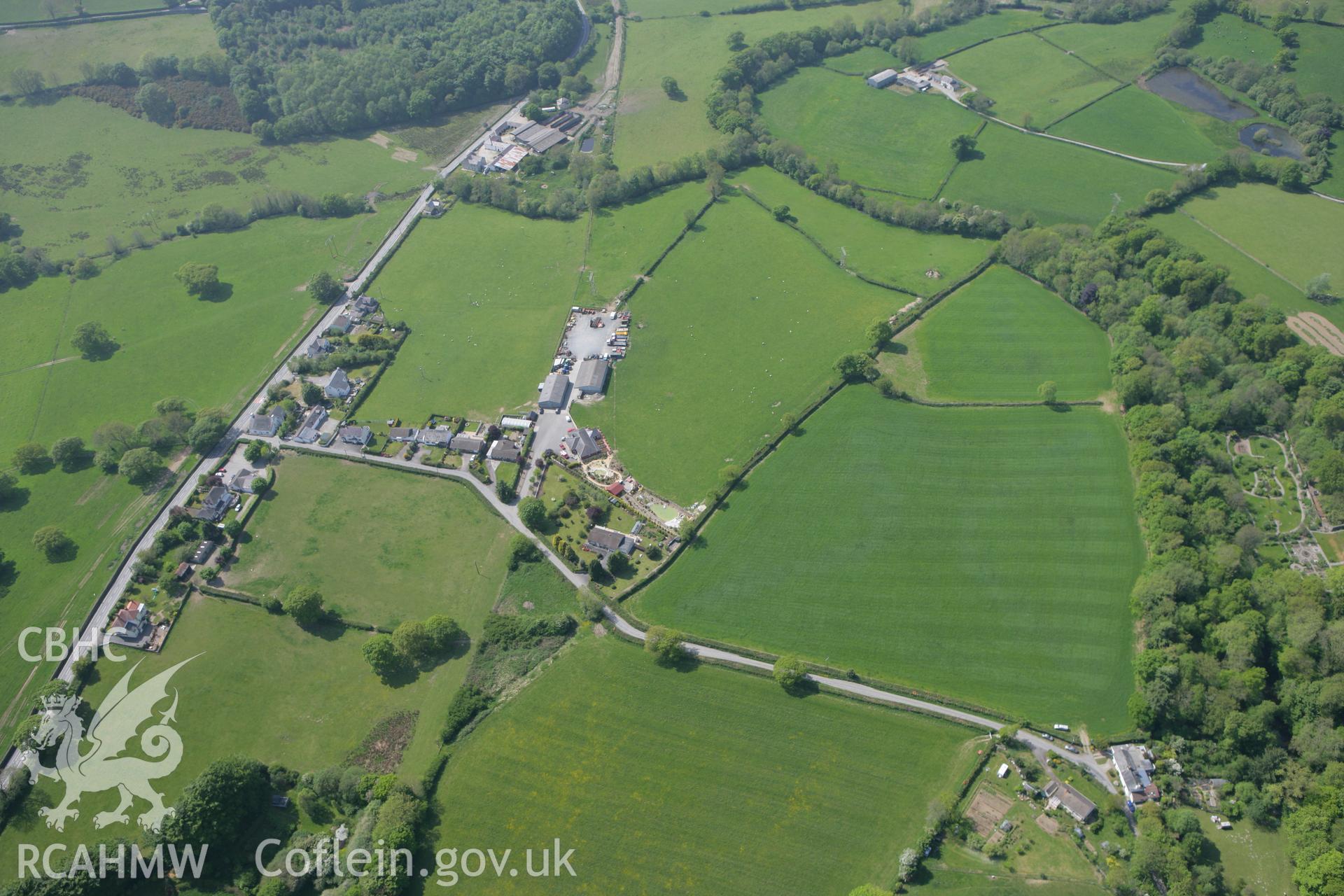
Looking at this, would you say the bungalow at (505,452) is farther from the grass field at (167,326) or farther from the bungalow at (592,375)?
the grass field at (167,326)

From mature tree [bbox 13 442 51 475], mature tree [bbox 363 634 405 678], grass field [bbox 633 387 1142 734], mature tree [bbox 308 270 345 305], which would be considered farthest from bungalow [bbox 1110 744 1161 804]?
mature tree [bbox 13 442 51 475]

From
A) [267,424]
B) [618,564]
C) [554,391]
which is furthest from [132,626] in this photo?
[554,391]

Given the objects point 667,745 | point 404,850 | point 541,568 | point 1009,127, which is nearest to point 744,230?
point 1009,127

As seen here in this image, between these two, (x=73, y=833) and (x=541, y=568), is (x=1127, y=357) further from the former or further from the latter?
(x=73, y=833)

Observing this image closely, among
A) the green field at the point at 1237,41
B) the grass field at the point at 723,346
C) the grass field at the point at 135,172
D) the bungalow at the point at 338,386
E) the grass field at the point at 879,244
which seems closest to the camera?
the grass field at the point at 723,346

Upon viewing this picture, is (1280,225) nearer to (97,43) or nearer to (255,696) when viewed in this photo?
(255,696)

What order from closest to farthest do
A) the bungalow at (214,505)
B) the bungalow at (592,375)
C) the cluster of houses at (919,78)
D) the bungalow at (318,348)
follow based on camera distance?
the bungalow at (214,505) → the bungalow at (592,375) → the bungalow at (318,348) → the cluster of houses at (919,78)

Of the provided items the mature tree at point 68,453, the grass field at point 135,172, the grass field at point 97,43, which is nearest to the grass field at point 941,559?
the mature tree at point 68,453

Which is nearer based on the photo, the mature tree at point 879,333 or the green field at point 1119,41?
the mature tree at point 879,333
